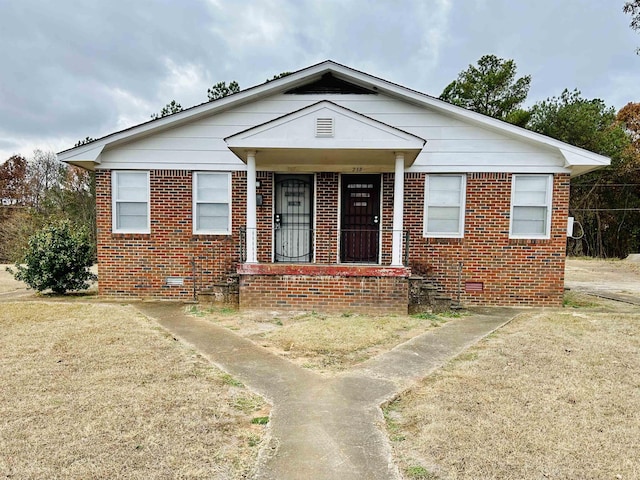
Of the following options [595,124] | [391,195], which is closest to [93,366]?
[391,195]

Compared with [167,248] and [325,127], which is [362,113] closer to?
[325,127]

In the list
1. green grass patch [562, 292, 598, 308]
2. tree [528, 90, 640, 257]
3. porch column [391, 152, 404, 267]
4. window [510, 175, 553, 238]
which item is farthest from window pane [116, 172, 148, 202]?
tree [528, 90, 640, 257]

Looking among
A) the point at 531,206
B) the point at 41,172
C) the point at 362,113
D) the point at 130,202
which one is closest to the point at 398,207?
the point at 362,113

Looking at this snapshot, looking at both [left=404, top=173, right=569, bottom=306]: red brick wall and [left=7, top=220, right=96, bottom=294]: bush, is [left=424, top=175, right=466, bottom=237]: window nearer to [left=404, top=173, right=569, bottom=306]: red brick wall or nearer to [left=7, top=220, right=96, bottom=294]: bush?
[left=404, top=173, right=569, bottom=306]: red brick wall

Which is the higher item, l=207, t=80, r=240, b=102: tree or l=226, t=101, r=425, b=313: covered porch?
l=207, t=80, r=240, b=102: tree

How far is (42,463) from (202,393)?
1304 millimetres

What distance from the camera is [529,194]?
27.6 feet

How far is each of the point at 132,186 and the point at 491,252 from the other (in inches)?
323

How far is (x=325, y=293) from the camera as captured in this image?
24.5 ft

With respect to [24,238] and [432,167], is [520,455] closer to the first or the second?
[432,167]

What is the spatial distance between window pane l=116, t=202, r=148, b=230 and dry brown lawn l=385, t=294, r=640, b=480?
731 centimetres

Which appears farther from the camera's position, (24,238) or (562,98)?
(562,98)

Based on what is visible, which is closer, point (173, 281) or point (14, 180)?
point (173, 281)

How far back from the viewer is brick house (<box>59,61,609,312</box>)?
328 inches
